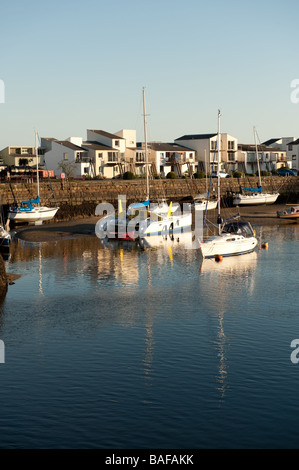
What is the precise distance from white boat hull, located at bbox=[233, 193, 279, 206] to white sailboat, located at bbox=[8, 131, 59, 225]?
2913 cm

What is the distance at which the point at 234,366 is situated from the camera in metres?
24.3

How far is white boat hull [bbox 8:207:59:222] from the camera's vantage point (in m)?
69.9

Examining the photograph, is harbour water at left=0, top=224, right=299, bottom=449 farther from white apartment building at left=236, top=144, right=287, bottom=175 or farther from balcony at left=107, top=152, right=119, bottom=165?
white apartment building at left=236, top=144, right=287, bottom=175

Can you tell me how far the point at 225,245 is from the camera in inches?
1970

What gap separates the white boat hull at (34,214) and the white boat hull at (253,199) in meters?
29.6

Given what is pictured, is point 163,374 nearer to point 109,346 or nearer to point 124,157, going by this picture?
point 109,346

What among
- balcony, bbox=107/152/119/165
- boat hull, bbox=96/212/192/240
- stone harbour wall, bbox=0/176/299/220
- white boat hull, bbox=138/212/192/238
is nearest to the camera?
white boat hull, bbox=138/212/192/238

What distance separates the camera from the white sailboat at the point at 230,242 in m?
49.5

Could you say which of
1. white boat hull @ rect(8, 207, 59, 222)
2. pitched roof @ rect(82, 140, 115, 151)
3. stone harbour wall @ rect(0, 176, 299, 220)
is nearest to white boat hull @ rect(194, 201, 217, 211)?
stone harbour wall @ rect(0, 176, 299, 220)

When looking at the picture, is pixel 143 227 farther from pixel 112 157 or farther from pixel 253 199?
pixel 112 157

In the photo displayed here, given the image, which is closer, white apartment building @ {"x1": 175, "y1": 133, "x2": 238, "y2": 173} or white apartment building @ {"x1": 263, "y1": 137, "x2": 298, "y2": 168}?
white apartment building @ {"x1": 175, "y1": 133, "x2": 238, "y2": 173}

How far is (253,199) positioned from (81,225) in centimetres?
3147

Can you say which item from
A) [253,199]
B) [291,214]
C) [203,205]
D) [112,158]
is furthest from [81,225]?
[112,158]

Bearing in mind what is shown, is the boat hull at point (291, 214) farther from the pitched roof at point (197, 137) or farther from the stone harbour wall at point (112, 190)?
the pitched roof at point (197, 137)
